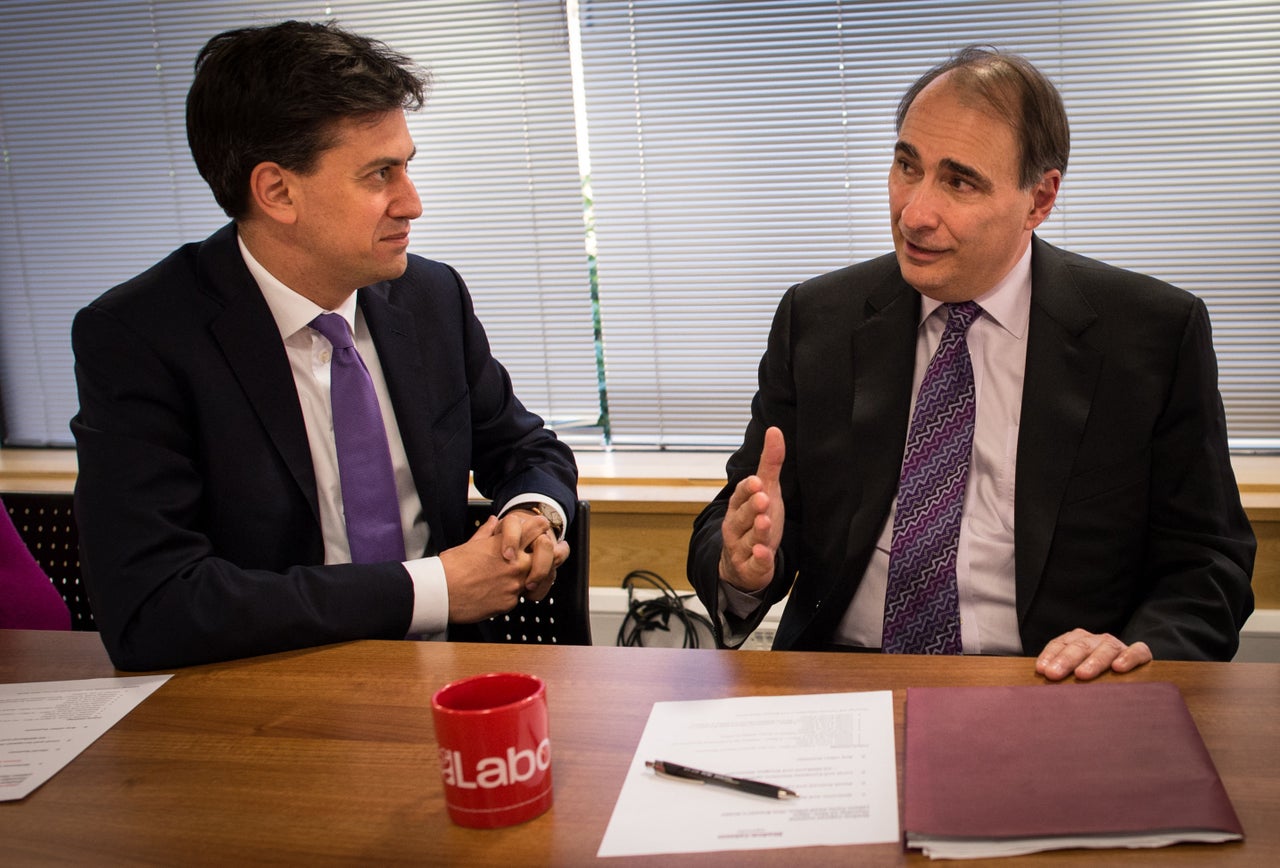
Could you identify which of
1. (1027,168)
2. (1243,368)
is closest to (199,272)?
(1027,168)

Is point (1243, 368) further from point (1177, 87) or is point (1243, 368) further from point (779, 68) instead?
point (779, 68)

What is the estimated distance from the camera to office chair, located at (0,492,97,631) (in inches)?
77.0

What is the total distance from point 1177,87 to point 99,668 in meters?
2.52

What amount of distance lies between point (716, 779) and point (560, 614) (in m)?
0.79

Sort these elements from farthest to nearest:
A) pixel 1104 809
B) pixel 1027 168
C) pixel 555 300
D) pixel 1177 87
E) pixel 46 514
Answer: pixel 555 300, pixel 1177 87, pixel 46 514, pixel 1027 168, pixel 1104 809

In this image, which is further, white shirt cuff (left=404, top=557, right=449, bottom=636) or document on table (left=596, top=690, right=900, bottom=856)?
white shirt cuff (left=404, top=557, right=449, bottom=636)

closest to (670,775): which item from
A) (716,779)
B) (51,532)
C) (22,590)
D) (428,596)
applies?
(716,779)

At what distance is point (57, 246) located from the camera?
3.48 m

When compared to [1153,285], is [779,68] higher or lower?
higher

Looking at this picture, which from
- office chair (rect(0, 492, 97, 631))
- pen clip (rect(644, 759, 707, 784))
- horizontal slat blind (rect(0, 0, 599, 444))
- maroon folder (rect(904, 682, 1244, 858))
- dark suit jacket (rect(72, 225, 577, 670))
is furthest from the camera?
horizontal slat blind (rect(0, 0, 599, 444))

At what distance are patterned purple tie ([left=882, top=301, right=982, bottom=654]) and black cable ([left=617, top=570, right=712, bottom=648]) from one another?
1.17 metres

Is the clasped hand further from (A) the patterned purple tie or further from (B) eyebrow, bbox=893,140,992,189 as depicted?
(B) eyebrow, bbox=893,140,992,189

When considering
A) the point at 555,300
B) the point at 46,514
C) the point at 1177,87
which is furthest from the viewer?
the point at 555,300

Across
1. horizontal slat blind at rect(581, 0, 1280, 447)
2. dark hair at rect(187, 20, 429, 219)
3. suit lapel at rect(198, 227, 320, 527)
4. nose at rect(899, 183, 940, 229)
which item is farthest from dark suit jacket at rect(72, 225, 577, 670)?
horizontal slat blind at rect(581, 0, 1280, 447)
